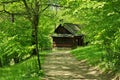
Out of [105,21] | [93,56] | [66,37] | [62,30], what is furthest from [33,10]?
[62,30]

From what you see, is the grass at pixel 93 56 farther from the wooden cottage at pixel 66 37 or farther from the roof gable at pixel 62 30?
the roof gable at pixel 62 30

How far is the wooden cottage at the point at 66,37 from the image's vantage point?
196ft

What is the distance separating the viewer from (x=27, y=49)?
16.4 m

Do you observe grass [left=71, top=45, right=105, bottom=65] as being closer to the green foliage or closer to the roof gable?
the green foliage

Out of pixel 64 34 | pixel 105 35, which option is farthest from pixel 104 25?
pixel 64 34

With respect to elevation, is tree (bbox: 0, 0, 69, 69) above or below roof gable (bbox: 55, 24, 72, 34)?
above

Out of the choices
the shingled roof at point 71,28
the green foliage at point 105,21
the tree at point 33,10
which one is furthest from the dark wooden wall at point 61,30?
the green foliage at point 105,21

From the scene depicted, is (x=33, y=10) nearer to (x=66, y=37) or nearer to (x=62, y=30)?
(x=66, y=37)

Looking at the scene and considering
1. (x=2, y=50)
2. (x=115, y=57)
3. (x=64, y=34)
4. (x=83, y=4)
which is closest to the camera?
(x=83, y=4)

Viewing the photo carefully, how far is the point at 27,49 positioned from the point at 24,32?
1.99 metres

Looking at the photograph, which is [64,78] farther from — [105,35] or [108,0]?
[108,0]

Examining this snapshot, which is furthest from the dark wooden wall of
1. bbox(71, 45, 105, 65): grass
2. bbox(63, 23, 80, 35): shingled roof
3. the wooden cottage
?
bbox(71, 45, 105, 65): grass

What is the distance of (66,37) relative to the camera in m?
60.4

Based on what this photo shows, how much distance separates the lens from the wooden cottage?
59.7 metres
